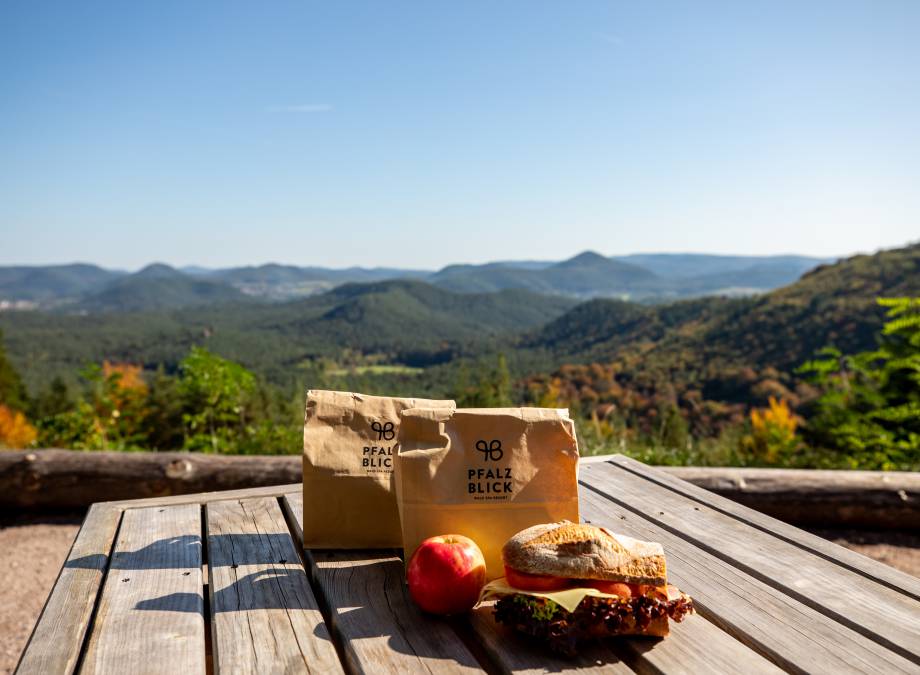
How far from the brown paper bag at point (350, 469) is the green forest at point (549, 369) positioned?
3.42m

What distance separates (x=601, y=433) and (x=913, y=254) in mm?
45287

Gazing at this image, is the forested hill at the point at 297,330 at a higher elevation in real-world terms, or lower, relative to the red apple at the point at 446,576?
lower

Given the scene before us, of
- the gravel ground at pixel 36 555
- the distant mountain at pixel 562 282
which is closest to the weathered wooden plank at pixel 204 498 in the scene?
the gravel ground at pixel 36 555

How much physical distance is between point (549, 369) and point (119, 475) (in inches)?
1919

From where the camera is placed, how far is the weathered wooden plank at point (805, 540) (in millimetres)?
1346

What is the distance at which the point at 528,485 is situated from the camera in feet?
4.33

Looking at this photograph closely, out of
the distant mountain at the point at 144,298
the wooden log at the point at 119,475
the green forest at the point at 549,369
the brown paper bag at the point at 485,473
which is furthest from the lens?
the distant mountain at the point at 144,298

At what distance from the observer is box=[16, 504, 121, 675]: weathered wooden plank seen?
1.09m

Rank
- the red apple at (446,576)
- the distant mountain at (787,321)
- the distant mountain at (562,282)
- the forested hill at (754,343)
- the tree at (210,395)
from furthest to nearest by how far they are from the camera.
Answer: the distant mountain at (562,282), the distant mountain at (787,321), the forested hill at (754,343), the tree at (210,395), the red apple at (446,576)

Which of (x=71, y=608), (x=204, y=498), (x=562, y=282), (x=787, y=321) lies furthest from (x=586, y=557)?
(x=562, y=282)

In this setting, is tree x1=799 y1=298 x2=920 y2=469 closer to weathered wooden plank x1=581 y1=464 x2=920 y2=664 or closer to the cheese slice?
weathered wooden plank x1=581 y1=464 x2=920 y2=664

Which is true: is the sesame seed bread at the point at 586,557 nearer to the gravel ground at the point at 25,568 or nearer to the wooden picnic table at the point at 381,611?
the wooden picnic table at the point at 381,611

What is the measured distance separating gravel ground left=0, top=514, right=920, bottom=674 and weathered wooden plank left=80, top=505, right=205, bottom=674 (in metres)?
1.73

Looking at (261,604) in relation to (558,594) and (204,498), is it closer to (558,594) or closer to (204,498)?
A: (558,594)
